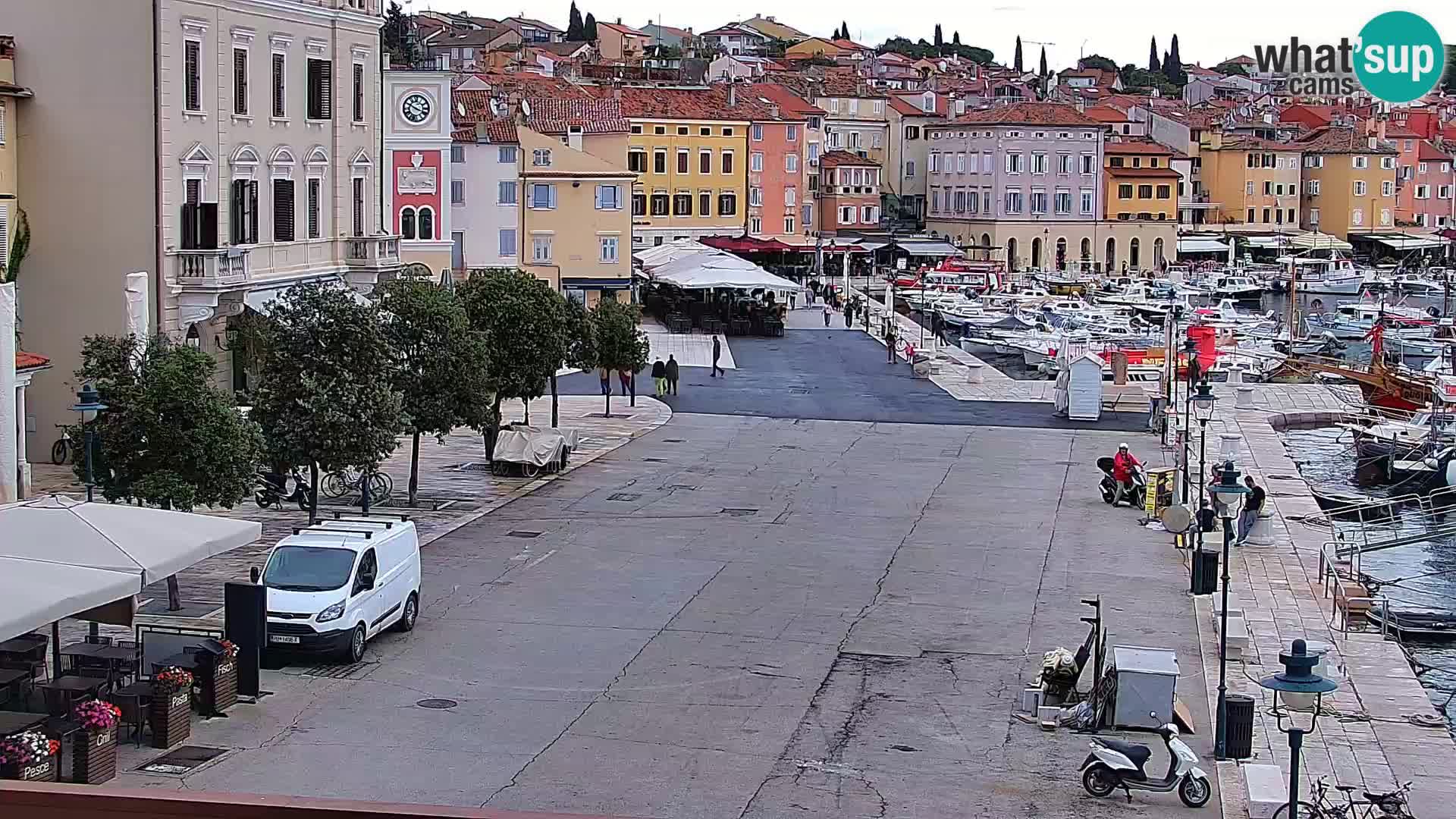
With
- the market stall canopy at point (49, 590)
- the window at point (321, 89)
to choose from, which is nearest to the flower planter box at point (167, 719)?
the market stall canopy at point (49, 590)

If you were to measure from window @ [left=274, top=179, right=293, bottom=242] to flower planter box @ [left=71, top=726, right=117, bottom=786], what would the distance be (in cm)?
2448

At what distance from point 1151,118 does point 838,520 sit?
376 feet

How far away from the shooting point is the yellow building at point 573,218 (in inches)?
2704

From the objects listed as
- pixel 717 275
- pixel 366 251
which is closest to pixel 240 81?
pixel 366 251

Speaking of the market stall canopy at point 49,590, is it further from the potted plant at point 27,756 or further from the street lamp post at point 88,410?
the street lamp post at point 88,410

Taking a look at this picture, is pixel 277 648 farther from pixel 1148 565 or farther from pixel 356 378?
pixel 1148 565

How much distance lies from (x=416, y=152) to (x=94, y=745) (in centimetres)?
4072

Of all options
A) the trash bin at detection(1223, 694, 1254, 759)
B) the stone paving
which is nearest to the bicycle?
the stone paving

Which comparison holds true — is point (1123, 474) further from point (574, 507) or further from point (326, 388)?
point (326, 388)

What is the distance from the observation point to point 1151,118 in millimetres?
138125

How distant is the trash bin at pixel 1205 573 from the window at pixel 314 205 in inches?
877

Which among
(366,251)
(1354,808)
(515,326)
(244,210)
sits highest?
(244,210)

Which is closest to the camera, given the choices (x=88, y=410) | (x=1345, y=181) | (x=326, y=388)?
(x=88, y=410)

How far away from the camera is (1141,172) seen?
4719 inches
